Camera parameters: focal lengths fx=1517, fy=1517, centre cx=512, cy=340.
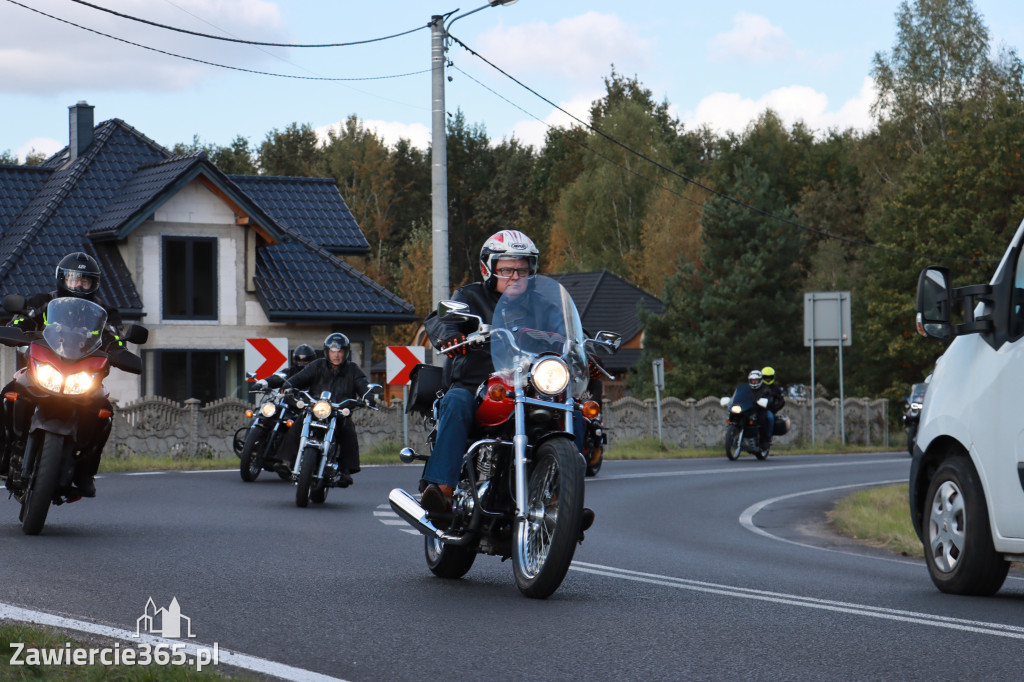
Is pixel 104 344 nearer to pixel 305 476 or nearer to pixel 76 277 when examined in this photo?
pixel 76 277

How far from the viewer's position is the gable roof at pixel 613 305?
6519 centimetres

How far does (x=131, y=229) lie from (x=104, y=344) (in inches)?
861

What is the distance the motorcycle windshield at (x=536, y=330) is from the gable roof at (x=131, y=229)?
24167 mm

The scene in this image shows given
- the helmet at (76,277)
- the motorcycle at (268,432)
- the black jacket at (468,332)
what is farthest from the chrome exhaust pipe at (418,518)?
the motorcycle at (268,432)

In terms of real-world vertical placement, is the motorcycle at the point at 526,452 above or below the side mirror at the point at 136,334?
below

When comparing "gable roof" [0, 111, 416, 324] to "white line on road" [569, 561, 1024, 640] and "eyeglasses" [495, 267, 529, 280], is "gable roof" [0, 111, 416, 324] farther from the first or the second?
"eyeglasses" [495, 267, 529, 280]

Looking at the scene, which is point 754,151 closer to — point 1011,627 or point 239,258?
point 239,258

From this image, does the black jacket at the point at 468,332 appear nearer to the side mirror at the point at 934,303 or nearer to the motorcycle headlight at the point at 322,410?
the side mirror at the point at 934,303

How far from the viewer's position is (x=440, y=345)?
8.06 m

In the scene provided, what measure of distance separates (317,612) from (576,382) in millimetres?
1814

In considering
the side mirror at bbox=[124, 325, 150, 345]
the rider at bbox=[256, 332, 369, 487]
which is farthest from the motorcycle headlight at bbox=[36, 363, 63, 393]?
the rider at bbox=[256, 332, 369, 487]

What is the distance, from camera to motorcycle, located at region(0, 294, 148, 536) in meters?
10.3

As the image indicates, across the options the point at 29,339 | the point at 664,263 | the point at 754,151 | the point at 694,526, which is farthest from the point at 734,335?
the point at 29,339

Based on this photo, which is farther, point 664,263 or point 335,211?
point 664,263
